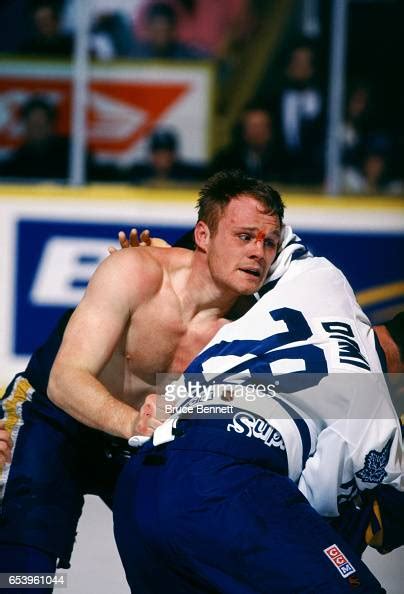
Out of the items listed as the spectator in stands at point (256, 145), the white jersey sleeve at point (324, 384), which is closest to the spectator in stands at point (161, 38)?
the spectator in stands at point (256, 145)

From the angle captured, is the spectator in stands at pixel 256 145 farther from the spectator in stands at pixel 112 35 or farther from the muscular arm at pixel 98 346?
the muscular arm at pixel 98 346

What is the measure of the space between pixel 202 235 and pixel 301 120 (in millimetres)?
2907

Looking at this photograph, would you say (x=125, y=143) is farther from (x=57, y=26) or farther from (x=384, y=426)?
(x=384, y=426)

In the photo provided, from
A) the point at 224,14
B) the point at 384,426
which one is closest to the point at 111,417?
the point at 384,426

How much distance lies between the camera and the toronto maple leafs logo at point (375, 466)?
9.45 ft

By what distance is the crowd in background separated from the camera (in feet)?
19.8

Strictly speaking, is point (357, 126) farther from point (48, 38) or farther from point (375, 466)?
point (375, 466)

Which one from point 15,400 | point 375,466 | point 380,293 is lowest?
point 380,293

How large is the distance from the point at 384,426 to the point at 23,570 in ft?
3.47

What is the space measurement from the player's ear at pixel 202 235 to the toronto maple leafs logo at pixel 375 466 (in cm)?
85

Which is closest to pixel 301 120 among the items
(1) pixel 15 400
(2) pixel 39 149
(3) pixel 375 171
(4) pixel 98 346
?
(3) pixel 375 171

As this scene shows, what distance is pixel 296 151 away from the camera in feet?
20.0

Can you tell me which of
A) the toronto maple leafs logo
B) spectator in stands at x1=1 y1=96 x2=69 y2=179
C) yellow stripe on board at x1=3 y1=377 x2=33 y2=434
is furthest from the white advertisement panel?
the toronto maple leafs logo

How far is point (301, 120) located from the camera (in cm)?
614
